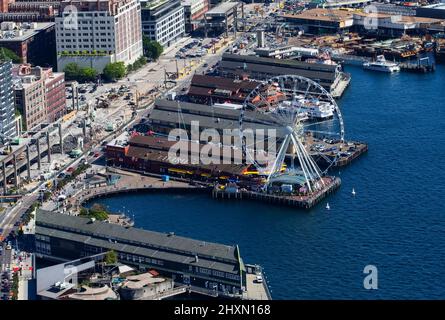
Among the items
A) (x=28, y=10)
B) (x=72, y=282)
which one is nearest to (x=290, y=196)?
(x=72, y=282)

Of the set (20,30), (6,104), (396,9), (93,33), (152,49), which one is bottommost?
(152,49)

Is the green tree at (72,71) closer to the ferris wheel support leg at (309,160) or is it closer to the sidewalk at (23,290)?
the ferris wheel support leg at (309,160)

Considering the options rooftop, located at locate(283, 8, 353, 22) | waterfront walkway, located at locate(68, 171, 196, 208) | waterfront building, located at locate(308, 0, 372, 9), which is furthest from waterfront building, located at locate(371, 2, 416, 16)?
waterfront walkway, located at locate(68, 171, 196, 208)

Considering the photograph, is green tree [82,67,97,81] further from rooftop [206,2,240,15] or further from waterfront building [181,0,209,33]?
rooftop [206,2,240,15]

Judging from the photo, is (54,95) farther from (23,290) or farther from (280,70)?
(23,290)

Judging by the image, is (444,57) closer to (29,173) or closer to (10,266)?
(29,173)
